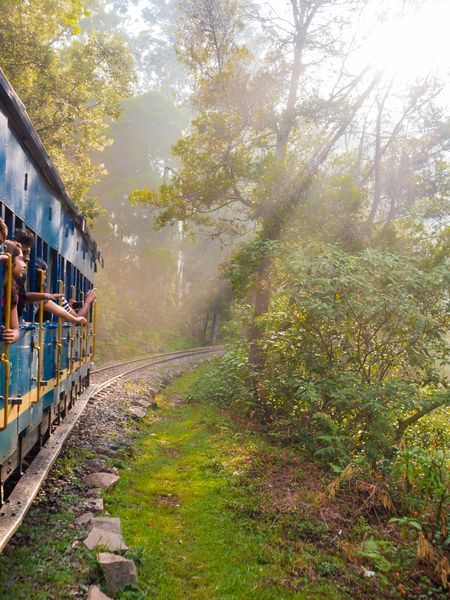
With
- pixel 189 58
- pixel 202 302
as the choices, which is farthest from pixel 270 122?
pixel 202 302

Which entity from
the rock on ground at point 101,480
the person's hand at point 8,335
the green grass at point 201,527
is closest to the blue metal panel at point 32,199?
the person's hand at point 8,335

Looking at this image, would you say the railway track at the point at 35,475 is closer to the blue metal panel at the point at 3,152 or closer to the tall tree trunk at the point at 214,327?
the blue metal panel at the point at 3,152

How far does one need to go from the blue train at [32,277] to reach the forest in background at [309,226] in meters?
2.50

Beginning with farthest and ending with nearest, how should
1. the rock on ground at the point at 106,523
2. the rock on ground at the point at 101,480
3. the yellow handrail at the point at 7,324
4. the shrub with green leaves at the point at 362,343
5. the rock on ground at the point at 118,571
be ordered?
the shrub with green leaves at the point at 362,343, the rock on ground at the point at 101,480, the rock on ground at the point at 106,523, the rock on ground at the point at 118,571, the yellow handrail at the point at 7,324

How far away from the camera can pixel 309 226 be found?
12758 millimetres

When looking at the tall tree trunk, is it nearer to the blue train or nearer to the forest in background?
the forest in background

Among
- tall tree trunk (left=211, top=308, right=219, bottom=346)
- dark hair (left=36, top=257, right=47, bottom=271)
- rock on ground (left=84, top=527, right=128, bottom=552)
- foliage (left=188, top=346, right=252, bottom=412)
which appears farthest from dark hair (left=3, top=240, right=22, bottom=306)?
tall tree trunk (left=211, top=308, right=219, bottom=346)

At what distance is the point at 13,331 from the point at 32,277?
1731 millimetres

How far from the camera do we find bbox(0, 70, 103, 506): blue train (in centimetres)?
447

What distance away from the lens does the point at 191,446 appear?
9297mm

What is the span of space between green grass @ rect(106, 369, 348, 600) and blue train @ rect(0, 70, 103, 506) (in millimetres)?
1605

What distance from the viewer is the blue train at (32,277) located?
4469mm

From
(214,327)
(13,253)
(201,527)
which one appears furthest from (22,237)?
(214,327)

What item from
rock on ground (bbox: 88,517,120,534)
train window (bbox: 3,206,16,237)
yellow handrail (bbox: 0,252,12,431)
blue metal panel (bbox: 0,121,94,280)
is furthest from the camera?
rock on ground (bbox: 88,517,120,534)
